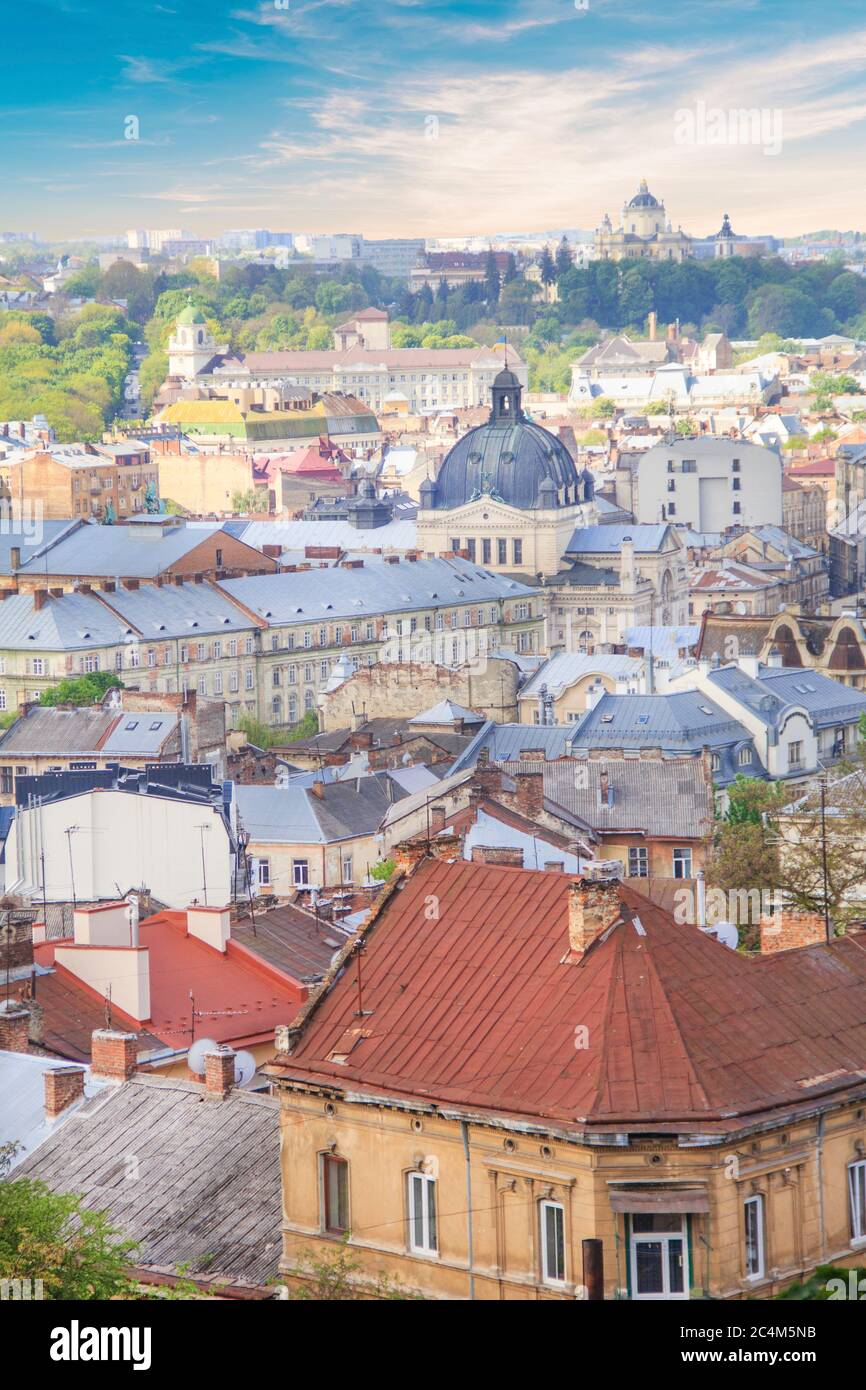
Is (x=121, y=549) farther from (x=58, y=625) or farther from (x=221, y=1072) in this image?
(x=221, y=1072)

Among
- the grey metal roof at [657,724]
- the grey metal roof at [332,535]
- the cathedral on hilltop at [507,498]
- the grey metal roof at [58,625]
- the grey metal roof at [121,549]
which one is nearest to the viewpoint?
the grey metal roof at [657,724]

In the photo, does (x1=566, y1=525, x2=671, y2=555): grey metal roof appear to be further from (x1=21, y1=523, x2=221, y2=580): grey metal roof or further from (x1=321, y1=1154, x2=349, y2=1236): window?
(x1=321, y1=1154, x2=349, y2=1236): window

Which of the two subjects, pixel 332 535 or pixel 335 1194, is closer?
pixel 335 1194

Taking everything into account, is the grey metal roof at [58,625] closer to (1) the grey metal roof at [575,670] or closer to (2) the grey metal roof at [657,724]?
(1) the grey metal roof at [575,670]

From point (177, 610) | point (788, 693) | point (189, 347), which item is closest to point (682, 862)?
point (788, 693)

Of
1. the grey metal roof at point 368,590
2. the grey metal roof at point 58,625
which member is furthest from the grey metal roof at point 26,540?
the grey metal roof at point 58,625

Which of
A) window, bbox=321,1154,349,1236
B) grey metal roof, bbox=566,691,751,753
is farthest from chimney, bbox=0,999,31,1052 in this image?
grey metal roof, bbox=566,691,751,753
